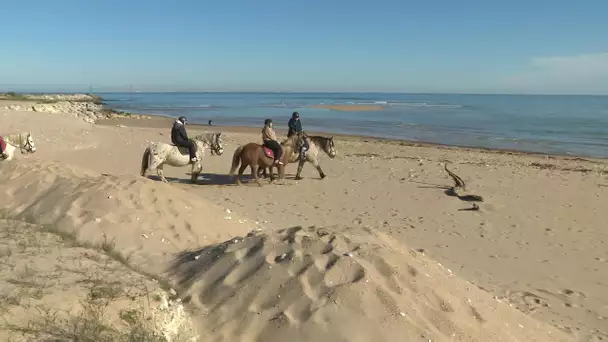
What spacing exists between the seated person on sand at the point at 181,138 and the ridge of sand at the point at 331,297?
751cm

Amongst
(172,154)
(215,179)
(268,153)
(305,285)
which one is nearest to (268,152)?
(268,153)

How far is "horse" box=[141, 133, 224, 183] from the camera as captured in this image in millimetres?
12766

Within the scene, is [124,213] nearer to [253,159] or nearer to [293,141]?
[253,159]

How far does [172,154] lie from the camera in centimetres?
1298

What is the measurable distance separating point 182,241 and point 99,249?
3.74 feet

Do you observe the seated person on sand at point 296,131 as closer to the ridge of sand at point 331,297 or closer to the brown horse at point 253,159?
the brown horse at point 253,159

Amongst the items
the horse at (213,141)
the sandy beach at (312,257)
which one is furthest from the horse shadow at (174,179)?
the horse at (213,141)

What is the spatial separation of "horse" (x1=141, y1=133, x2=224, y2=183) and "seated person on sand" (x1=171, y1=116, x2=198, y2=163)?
0.13 metres

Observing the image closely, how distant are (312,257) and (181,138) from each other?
8.80 meters

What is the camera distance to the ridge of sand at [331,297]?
4.32m

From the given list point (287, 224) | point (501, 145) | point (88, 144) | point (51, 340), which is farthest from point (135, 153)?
point (501, 145)

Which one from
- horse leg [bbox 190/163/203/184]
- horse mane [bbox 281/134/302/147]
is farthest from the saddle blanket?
horse leg [bbox 190/163/203/184]

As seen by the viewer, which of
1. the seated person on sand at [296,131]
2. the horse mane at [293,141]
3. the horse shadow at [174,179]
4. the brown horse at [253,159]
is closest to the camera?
the brown horse at [253,159]

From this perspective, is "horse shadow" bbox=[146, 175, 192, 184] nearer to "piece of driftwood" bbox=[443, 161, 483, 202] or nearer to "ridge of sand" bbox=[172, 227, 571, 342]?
"piece of driftwood" bbox=[443, 161, 483, 202]
